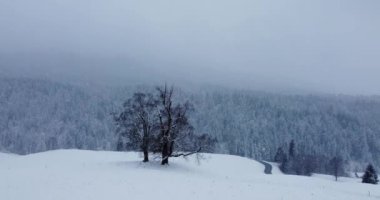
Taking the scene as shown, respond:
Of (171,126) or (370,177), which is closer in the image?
(171,126)

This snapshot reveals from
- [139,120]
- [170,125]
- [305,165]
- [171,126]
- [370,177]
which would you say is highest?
[139,120]

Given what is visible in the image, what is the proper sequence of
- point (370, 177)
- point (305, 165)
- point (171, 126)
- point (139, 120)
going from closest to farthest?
point (171, 126) < point (139, 120) < point (370, 177) < point (305, 165)

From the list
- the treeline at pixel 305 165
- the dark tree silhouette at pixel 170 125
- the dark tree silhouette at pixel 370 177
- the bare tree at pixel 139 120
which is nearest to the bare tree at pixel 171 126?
the dark tree silhouette at pixel 170 125

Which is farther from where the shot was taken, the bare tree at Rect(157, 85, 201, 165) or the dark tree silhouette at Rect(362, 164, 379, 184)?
the dark tree silhouette at Rect(362, 164, 379, 184)

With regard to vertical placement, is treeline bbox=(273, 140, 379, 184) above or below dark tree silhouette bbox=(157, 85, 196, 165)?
below

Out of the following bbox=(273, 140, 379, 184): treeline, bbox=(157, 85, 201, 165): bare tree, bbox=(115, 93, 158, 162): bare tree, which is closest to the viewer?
bbox=(157, 85, 201, 165): bare tree

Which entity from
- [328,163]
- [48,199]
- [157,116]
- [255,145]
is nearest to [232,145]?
[255,145]

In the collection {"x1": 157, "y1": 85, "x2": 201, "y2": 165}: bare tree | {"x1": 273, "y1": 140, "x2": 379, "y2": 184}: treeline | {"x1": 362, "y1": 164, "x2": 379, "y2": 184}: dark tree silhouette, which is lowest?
{"x1": 273, "y1": 140, "x2": 379, "y2": 184}: treeline

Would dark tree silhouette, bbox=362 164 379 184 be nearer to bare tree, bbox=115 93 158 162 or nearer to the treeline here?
the treeline

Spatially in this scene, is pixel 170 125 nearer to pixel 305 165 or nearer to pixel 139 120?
pixel 139 120

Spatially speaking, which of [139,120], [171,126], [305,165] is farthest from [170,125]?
[305,165]

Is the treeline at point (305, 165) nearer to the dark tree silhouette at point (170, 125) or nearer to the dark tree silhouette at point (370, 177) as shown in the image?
the dark tree silhouette at point (370, 177)

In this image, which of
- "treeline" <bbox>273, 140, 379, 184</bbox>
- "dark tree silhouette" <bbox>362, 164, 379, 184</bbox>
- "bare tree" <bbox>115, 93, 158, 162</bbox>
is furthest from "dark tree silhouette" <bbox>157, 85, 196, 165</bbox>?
"treeline" <bbox>273, 140, 379, 184</bbox>

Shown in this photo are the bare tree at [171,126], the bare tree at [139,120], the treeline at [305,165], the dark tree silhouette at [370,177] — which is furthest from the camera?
the treeline at [305,165]
